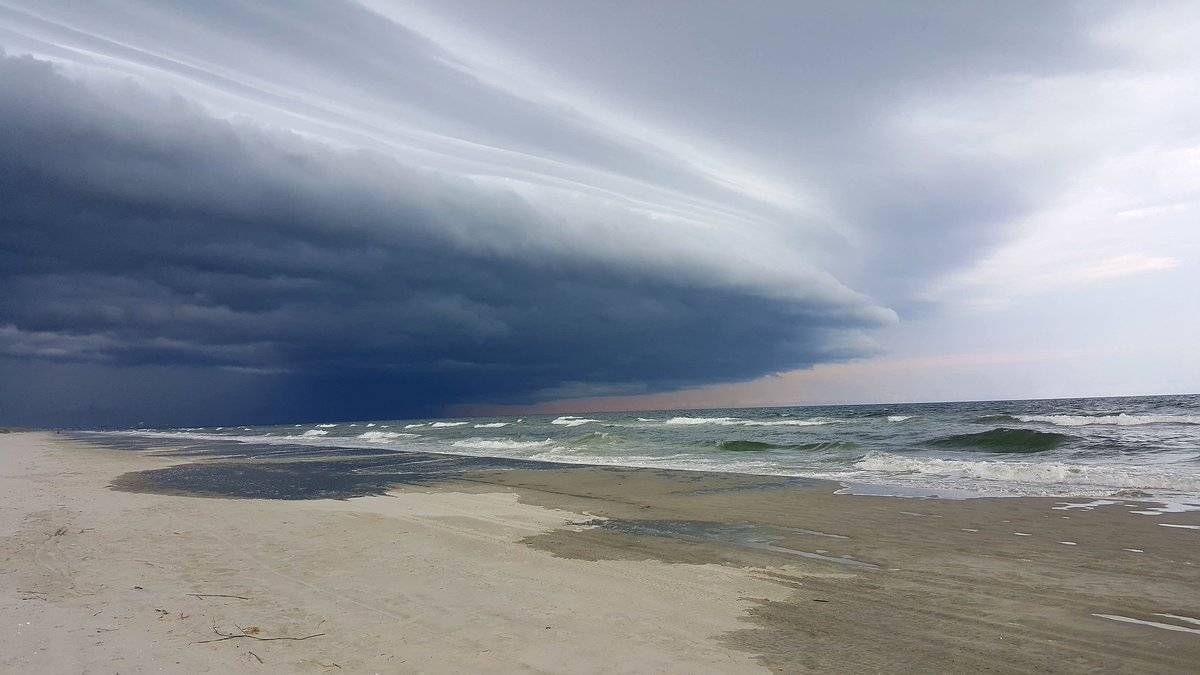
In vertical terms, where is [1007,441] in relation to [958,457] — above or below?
above

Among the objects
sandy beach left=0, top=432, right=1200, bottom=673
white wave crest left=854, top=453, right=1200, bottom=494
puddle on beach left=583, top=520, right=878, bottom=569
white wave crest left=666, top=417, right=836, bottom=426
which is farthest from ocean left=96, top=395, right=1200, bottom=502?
white wave crest left=666, top=417, right=836, bottom=426

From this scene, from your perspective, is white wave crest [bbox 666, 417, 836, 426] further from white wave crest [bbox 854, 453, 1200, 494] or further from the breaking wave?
white wave crest [bbox 854, 453, 1200, 494]

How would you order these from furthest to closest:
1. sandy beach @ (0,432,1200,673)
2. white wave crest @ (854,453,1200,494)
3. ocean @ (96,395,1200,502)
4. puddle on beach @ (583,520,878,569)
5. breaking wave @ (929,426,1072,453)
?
1. breaking wave @ (929,426,1072,453)
2. ocean @ (96,395,1200,502)
3. white wave crest @ (854,453,1200,494)
4. puddle on beach @ (583,520,878,569)
5. sandy beach @ (0,432,1200,673)

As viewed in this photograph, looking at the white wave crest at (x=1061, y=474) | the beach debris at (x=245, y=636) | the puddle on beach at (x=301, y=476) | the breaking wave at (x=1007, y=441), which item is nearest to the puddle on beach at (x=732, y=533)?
the beach debris at (x=245, y=636)

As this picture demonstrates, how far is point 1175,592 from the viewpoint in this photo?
7086 millimetres

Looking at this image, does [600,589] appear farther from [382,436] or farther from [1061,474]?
[382,436]

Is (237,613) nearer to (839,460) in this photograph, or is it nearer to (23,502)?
(23,502)

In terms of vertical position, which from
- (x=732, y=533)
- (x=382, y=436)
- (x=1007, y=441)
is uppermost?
(x=1007, y=441)

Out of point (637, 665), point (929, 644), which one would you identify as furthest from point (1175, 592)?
point (637, 665)

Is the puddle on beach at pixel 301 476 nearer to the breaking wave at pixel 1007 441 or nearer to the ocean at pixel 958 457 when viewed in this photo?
the ocean at pixel 958 457

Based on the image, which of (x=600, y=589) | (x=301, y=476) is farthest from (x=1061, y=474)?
(x=301, y=476)

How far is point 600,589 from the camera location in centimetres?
707

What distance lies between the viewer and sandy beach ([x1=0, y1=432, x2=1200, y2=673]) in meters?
5.16

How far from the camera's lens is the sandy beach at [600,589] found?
16.9 ft
